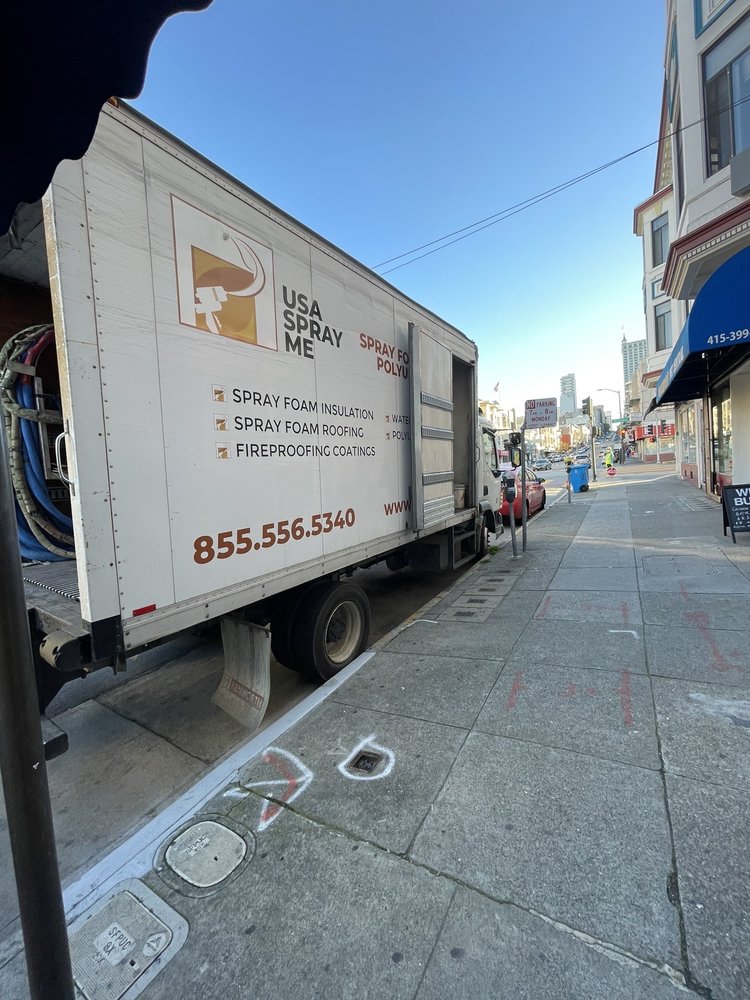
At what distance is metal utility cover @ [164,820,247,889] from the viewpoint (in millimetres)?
2191

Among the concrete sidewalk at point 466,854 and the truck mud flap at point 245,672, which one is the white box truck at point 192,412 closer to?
the truck mud flap at point 245,672

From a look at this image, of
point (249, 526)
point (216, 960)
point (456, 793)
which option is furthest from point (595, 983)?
point (249, 526)

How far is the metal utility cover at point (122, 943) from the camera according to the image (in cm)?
174

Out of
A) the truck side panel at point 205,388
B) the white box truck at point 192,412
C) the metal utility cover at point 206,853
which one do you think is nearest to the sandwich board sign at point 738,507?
the white box truck at point 192,412

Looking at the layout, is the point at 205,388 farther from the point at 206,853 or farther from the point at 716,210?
the point at 716,210

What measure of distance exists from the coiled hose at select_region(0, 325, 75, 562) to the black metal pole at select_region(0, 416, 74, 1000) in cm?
227

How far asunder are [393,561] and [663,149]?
2296cm

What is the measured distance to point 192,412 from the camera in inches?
111

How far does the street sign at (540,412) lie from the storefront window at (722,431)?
16.4ft

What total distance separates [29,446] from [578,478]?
67.4 ft

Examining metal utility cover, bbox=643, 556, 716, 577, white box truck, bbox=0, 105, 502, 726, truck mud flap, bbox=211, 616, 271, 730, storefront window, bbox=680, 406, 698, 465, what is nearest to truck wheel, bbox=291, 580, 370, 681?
white box truck, bbox=0, 105, 502, 726

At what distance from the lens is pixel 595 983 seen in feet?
5.35

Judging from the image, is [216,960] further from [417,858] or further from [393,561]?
[393,561]

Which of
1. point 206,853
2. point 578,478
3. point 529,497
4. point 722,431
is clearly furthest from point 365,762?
point 578,478
